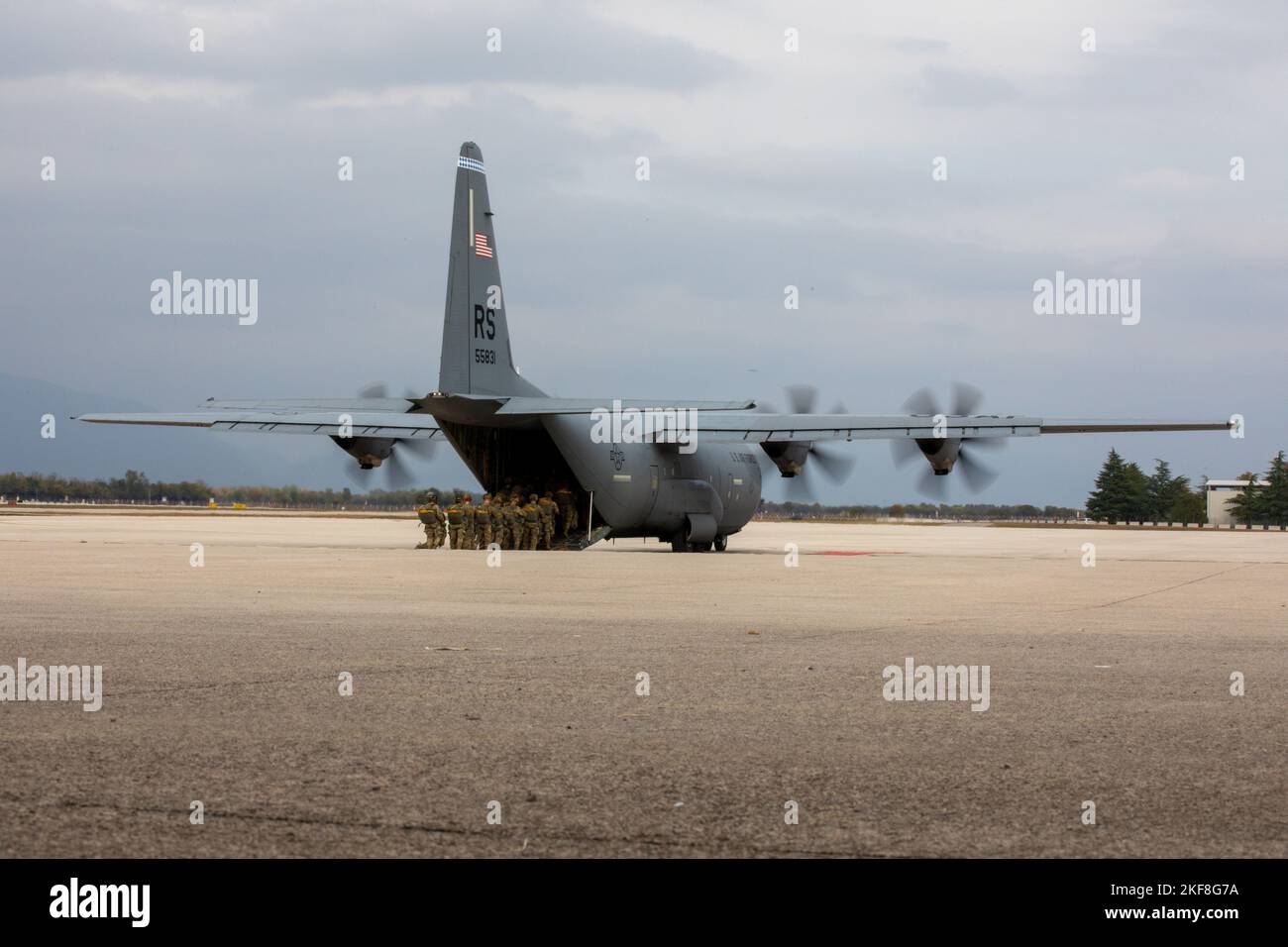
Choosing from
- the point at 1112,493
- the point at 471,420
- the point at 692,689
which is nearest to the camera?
the point at 692,689

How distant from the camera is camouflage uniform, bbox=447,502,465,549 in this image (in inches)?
1512

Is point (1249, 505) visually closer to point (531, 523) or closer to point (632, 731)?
point (531, 523)

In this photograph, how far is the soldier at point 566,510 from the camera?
40219mm

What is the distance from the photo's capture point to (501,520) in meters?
38.5

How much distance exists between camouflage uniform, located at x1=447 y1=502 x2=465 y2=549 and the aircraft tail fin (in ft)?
13.0

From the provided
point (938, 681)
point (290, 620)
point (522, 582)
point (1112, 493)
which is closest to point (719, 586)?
point (522, 582)

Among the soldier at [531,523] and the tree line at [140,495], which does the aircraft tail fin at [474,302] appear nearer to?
the soldier at [531,523]

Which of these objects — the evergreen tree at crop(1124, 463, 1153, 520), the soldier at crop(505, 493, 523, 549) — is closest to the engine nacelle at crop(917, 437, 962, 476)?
the soldier at crop(505, 493, 523, 549)

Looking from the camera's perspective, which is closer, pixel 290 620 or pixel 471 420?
pixel 290 620

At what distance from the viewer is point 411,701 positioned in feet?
33.7

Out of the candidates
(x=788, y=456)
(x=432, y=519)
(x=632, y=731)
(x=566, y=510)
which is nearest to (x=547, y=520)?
(x=566, y=510)

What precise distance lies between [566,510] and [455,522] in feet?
10.8
